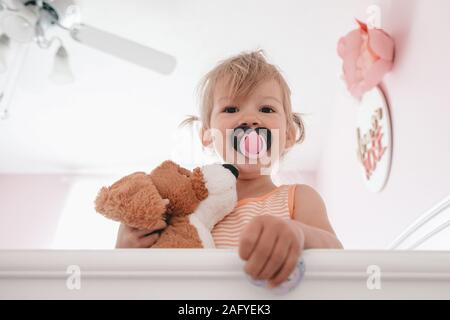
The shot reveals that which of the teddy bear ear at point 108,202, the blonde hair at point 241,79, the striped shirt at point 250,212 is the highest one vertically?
the blonde hair at point 241,79

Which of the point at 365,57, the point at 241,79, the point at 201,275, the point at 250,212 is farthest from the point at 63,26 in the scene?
the point at 201,275

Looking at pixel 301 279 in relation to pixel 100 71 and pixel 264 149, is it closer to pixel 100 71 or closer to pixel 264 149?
pixel 264 149

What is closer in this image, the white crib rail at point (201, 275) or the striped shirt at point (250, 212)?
the white crib rail at point (201, 275)

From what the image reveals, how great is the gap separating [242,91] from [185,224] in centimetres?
26

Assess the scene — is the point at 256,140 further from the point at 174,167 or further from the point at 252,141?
the point at 174,167

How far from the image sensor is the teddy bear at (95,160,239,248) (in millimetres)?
475

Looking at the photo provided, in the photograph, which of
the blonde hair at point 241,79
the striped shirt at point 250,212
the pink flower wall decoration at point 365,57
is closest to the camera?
the striped shirt at point 250,212

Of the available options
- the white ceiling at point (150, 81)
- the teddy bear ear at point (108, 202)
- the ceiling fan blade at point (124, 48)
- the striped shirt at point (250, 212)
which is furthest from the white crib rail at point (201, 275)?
the ceiling fan blade at point (124, 48)

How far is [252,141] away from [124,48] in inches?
42.0

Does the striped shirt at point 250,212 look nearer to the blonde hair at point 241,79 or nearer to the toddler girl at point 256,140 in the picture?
the toddler girl at point 256,140

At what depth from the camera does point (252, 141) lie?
65 centimetres

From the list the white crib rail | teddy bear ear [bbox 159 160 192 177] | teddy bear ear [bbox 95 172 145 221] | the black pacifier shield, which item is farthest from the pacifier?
the white crib rail

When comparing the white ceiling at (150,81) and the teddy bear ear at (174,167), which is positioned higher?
the white ceiling at (150,81)

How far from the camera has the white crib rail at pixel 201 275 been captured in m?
0.34
